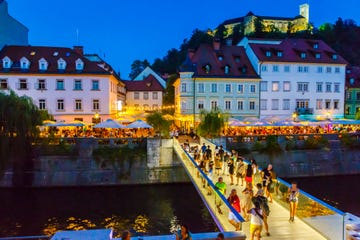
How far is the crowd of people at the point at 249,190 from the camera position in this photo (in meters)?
9.68

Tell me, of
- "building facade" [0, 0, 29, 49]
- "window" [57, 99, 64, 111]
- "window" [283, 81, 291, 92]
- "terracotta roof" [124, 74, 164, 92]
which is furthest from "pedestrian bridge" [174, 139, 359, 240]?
"terracotta roof" [124, 74, 164, 92]

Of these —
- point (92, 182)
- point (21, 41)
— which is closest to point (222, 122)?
point (92, 182)

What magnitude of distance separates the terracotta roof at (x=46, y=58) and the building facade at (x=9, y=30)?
3962 mm

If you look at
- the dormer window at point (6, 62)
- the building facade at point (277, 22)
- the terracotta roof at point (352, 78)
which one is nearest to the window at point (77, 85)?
the dormer window at point (6, 62)

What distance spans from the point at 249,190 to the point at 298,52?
40477 mm

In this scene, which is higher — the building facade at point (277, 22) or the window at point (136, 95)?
the building facade at point (277, 22)

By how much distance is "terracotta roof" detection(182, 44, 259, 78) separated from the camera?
143 ft

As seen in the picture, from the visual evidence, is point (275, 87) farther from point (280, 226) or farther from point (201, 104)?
point (280, 226)

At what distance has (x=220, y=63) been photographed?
45.0 m

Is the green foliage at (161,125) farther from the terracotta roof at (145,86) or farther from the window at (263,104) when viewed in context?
the terracotta roof at (145,86)

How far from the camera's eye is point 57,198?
24438mm

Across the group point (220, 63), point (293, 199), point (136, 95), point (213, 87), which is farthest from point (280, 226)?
point (136, 95)

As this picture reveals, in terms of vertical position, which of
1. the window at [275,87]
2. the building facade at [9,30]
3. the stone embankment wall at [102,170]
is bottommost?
the stone embankment wall at [102,170]

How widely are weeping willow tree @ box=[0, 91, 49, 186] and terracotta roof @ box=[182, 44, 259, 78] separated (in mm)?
23111
